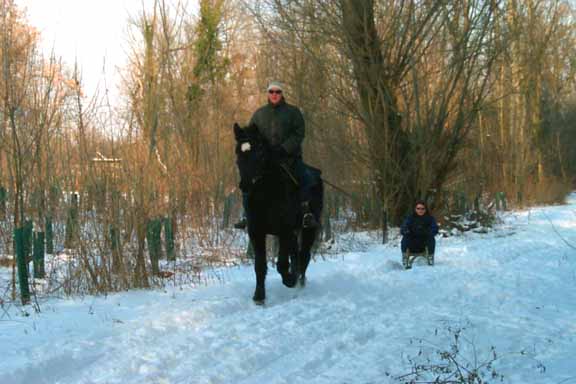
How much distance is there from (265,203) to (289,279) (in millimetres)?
1065

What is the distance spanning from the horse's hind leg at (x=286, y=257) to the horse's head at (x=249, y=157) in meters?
0.96

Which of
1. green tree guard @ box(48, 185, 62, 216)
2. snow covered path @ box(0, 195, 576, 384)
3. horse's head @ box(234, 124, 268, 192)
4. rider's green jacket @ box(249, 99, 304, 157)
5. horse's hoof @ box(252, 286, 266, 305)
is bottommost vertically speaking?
snow covered path @ box(0, 195, 576, 384)

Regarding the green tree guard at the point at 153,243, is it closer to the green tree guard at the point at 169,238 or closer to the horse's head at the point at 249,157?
the green tree guard at the point at 169,238

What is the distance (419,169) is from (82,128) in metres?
12.4

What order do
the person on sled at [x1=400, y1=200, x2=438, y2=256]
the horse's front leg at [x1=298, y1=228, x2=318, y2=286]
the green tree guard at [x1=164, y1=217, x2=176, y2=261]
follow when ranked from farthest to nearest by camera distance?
the green tree guard at [x1=164, y1=217, x2=176, y2=261], the person on sled at [x1=400, y1=200, x2=438, y2=256], the horse's front leg at [x1=298, y1=228, x2=318, y2=286]

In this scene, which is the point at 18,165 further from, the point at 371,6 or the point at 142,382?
the point at 371,6

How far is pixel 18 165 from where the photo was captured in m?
7.64

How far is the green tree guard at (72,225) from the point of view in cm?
840

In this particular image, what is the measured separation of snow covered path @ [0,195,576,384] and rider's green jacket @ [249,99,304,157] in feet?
6.15

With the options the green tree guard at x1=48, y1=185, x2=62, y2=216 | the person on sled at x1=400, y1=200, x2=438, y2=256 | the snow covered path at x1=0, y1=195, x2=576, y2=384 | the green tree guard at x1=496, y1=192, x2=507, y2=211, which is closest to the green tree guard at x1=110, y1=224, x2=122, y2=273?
the snow covered path at x1=0, y1=195, x2=576, y2=384

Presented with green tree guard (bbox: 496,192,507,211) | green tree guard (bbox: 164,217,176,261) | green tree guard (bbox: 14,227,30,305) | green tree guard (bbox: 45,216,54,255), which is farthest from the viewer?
green tree guard (bbox: 496,192,507,211)

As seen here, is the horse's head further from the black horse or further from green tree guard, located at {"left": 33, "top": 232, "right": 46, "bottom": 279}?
green tree guard, located at {"left": 33, "top": 232, "right": 46, "bottom": 279}

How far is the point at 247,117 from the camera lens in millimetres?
26750

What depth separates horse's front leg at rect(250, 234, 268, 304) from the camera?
691 centimetres
